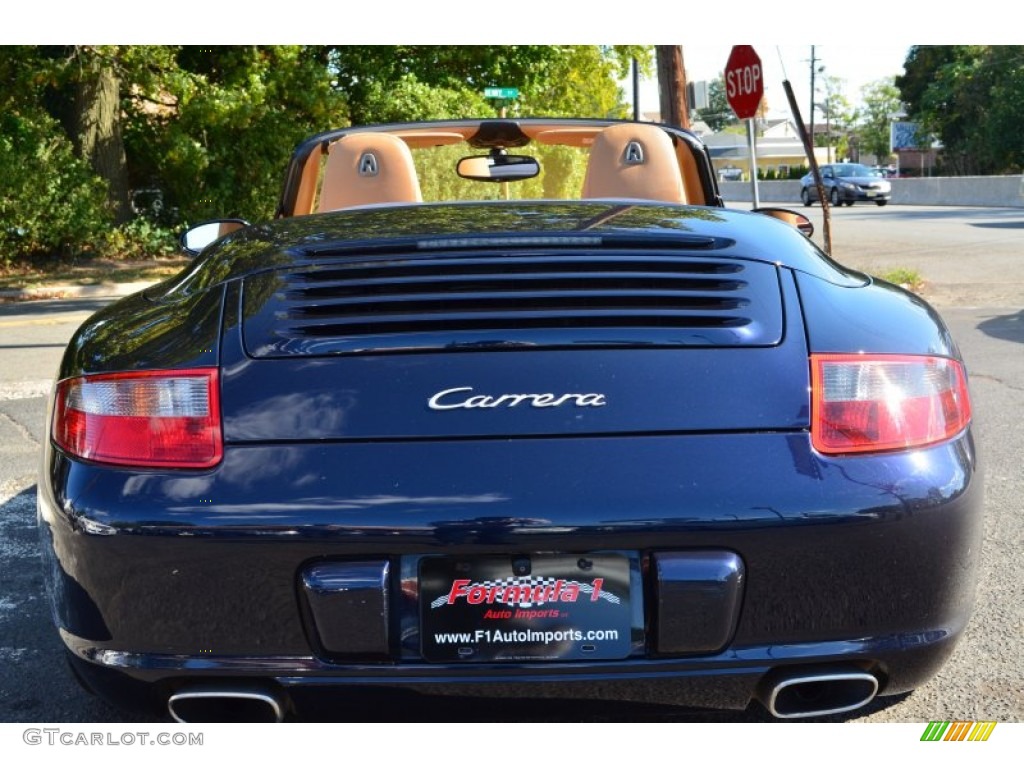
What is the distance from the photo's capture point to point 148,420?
210 cm

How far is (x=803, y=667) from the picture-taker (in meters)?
2.06

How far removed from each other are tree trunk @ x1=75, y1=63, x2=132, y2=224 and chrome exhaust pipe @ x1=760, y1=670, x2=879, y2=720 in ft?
62.5

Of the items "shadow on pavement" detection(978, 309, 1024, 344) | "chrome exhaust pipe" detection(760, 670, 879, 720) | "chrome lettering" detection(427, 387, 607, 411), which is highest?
"chrome lettering" detection(427, 387, 607, 411)

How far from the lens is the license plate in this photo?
200 cm

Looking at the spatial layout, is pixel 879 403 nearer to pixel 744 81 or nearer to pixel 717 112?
pixel 744 81

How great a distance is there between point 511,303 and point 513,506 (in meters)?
0.44

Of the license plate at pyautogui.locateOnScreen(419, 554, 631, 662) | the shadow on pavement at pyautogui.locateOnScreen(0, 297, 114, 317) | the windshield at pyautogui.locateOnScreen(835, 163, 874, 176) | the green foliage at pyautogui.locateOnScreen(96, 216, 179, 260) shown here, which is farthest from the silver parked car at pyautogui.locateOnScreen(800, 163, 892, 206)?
the license plate at pyautogui.locateOnScreen(419, 554, 631, 662)

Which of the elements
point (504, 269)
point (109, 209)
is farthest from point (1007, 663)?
point (109, 209)

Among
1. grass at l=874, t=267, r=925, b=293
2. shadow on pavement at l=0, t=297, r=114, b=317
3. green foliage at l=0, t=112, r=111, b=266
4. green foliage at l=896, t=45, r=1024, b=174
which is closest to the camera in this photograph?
grass at l=874, t=267, r=925, b=293

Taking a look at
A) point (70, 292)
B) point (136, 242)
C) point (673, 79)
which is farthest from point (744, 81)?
point (136, 242)

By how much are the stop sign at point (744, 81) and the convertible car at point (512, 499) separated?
10132mm

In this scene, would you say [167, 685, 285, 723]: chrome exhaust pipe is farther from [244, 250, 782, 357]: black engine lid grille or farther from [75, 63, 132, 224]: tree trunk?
[75, 63, 132, 224]: tree trunk
